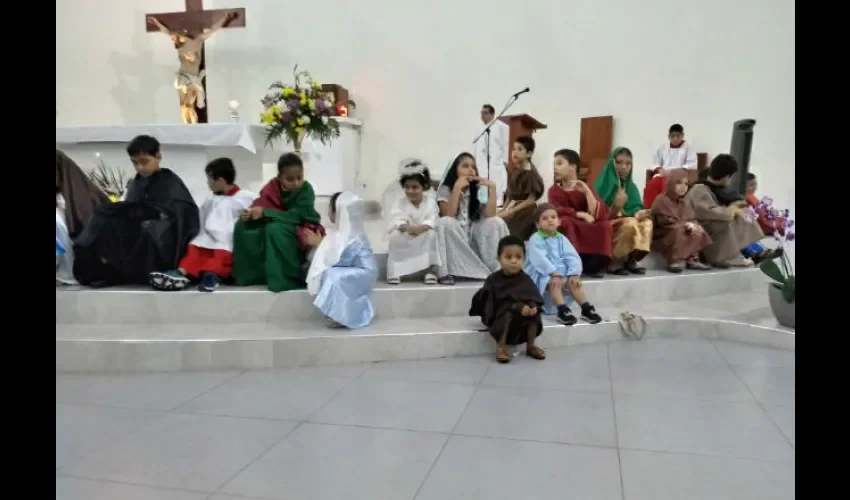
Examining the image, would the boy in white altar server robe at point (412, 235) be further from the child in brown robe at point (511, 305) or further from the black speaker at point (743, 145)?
the black speaker at point (743, 145)

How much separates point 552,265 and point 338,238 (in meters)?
1.45

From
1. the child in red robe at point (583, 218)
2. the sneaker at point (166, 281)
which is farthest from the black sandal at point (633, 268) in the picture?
the sneaker at point (166, 281)

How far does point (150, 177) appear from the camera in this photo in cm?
435

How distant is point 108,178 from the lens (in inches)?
241

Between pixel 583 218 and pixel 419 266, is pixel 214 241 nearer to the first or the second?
pixel 419 266

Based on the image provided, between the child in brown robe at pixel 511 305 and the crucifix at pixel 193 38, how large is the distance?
442 centimetres

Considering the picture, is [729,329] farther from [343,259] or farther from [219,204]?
[219,204]

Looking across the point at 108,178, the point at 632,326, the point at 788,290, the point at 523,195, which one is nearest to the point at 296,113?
the point at 108,178

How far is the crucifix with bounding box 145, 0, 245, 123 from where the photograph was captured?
261 inches

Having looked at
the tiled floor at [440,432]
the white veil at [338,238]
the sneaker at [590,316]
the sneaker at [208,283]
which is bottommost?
the tiled floor at [440,432]

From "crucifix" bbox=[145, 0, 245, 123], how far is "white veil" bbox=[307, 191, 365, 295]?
338cm

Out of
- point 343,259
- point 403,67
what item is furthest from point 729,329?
point 403,67

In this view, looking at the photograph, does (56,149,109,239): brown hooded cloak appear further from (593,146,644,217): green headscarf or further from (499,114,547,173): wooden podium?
(593,146,644,217): green headscarf

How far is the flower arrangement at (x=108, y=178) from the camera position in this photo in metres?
5.97
